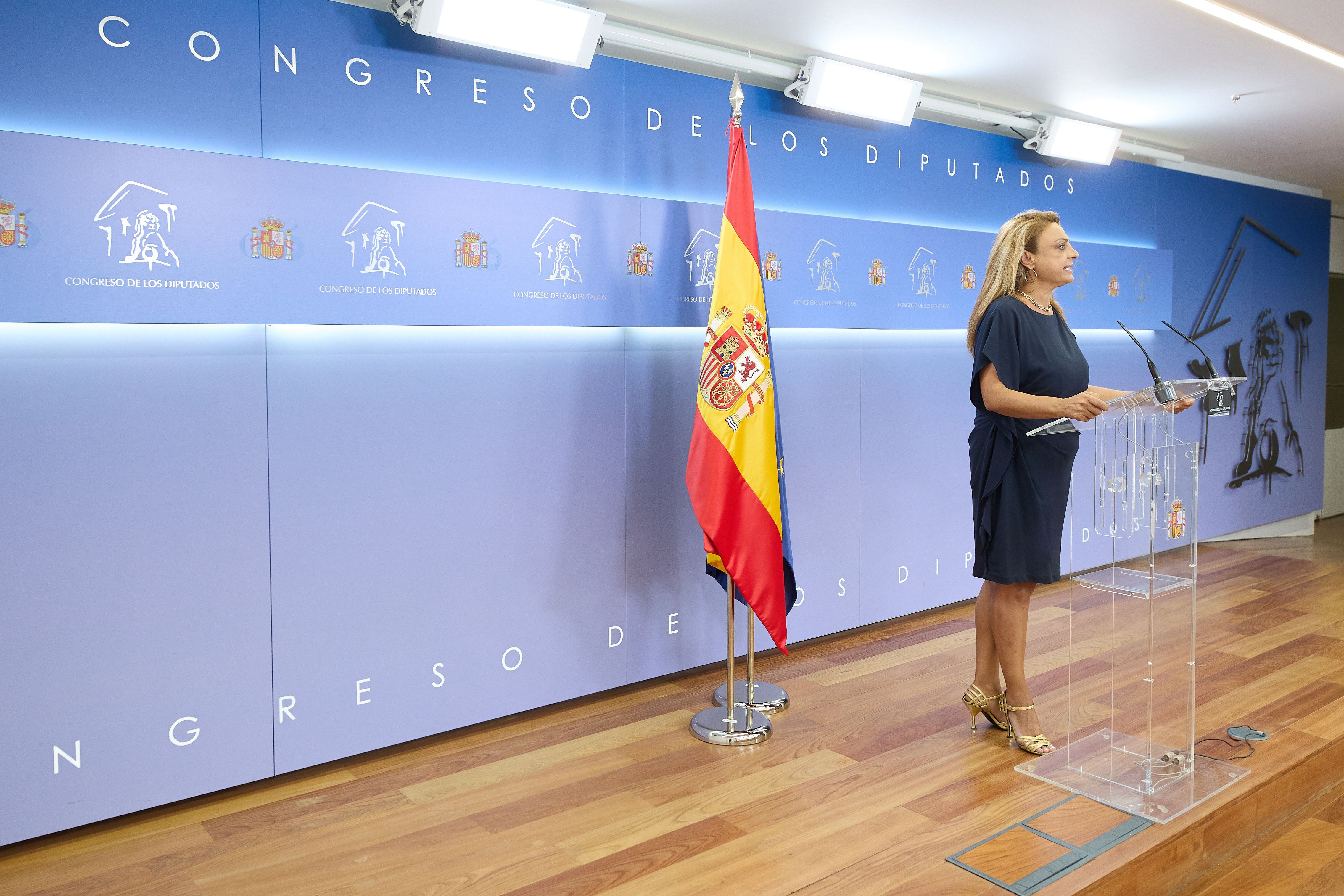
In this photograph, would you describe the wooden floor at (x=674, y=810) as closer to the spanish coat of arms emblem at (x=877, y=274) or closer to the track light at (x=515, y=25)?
the spanish coat of arms emblem at (x=877, y=274)

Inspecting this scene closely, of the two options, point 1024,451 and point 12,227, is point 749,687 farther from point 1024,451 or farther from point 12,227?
point 12,227

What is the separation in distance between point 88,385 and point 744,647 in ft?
8.14

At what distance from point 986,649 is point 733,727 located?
0.88 meters

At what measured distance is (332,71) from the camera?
111 inches

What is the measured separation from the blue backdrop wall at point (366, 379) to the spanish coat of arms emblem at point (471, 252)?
0.6 inches

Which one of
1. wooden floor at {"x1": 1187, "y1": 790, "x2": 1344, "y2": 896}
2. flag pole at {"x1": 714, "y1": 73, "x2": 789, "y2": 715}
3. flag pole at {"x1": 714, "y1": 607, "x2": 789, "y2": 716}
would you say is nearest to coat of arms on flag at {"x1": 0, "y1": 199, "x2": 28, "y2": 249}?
flag pole at {"x1": 714, "y1": 73, "x2": 789, "y2": 715}

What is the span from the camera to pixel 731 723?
3176 mm

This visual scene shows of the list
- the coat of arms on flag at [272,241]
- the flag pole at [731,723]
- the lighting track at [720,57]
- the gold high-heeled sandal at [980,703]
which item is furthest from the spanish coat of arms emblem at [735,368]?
the coat of arms on flag at [272,241]

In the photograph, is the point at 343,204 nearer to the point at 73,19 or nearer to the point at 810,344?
the point at 73,19

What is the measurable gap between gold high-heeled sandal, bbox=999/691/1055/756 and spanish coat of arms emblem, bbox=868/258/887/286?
77.0 inches

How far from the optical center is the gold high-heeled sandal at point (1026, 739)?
116 inches

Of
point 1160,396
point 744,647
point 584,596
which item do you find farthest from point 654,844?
point 1160,396

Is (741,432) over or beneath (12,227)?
beneath

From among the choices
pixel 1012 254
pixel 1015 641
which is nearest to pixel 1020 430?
pixel 1012 254
